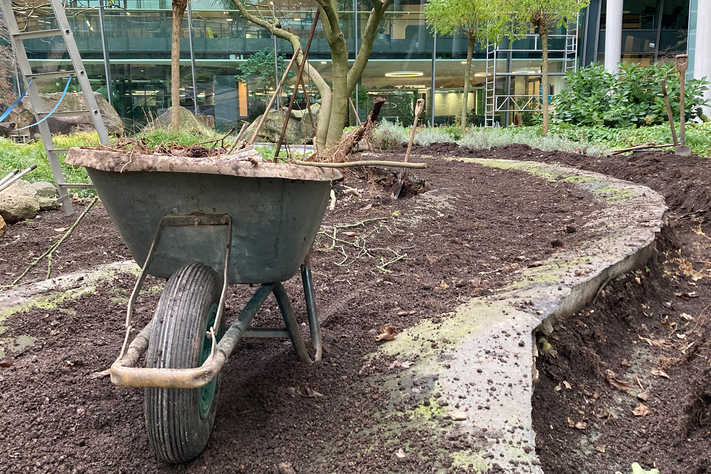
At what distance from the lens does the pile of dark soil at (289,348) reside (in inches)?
70.5

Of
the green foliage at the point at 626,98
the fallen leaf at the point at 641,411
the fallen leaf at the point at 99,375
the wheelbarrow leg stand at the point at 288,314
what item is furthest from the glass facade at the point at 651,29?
the fallen leaf at the point at 99,375

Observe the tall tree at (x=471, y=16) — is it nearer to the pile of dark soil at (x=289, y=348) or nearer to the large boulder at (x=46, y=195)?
the pile of dark soil at (x=289, y=348)

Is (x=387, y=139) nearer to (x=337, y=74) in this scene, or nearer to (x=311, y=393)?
(x=337, y=74)

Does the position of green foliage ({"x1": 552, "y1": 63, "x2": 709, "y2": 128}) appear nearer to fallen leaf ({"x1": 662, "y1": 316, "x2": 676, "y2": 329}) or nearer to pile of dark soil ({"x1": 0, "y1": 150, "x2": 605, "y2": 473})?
pile of dark soil ({"x1": 0, "y1": 150, "x2": 605, "y2": 473})

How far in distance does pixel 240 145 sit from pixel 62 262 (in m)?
2.21

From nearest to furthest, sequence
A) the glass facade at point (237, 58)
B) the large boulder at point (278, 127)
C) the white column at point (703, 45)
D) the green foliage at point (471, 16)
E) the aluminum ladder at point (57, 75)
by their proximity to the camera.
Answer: the aluminum ladder at point (57, 75) → the green foliage at point (471, 16) → the white column at point (703, 45) → the large boulder at point (278, 127) → the glass facade at point (237, 58)

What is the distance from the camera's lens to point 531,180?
274 inches

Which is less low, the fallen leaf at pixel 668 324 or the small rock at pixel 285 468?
the small rock at pixel 285 468

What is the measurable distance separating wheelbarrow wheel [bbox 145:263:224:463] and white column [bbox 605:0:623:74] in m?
17.5

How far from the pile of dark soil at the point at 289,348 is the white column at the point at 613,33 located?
1339 centimetres

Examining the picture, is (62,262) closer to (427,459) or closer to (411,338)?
(411,338)

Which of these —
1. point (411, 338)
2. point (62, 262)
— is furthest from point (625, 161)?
point (62, 262)

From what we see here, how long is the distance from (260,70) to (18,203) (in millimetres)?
13093

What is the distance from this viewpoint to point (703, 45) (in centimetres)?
1412
